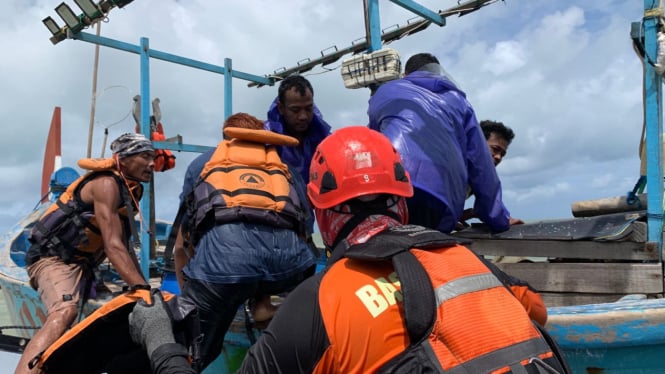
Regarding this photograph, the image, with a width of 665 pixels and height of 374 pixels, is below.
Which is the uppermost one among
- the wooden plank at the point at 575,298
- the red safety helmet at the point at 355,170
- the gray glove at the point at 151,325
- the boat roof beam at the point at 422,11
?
the boat roof beam at the point at 422,11

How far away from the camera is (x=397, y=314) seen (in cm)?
129

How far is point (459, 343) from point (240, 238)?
→ 5.24ft

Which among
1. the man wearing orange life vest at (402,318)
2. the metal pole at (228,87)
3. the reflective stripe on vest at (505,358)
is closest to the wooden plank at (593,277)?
the man wearing orange life vest at (402,318)

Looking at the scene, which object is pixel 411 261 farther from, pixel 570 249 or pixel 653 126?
pixel 653 126

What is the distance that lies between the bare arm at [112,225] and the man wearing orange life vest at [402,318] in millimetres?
1934

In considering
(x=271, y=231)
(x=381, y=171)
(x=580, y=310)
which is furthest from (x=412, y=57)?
(x=381, y=171)

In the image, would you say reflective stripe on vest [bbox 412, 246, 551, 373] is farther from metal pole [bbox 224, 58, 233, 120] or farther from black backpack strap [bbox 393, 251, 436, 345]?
metal pole [bbox 224, 58, 233, 120]

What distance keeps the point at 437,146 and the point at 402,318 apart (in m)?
1.87

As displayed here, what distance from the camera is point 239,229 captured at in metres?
2.66

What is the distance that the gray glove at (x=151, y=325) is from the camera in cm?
175

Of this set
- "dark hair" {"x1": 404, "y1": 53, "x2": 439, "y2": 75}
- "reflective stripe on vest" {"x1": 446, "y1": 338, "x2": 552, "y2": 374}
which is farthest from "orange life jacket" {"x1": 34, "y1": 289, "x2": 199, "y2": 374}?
"dark hair" {"x1": 404, "y1": 53, "x2": 439, "y2": 75}

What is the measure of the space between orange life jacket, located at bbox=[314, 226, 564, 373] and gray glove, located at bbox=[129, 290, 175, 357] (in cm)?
72

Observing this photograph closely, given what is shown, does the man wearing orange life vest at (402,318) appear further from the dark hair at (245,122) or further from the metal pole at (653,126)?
the metal pole at (653,126)

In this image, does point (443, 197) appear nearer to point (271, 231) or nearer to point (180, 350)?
point (271, 231)
